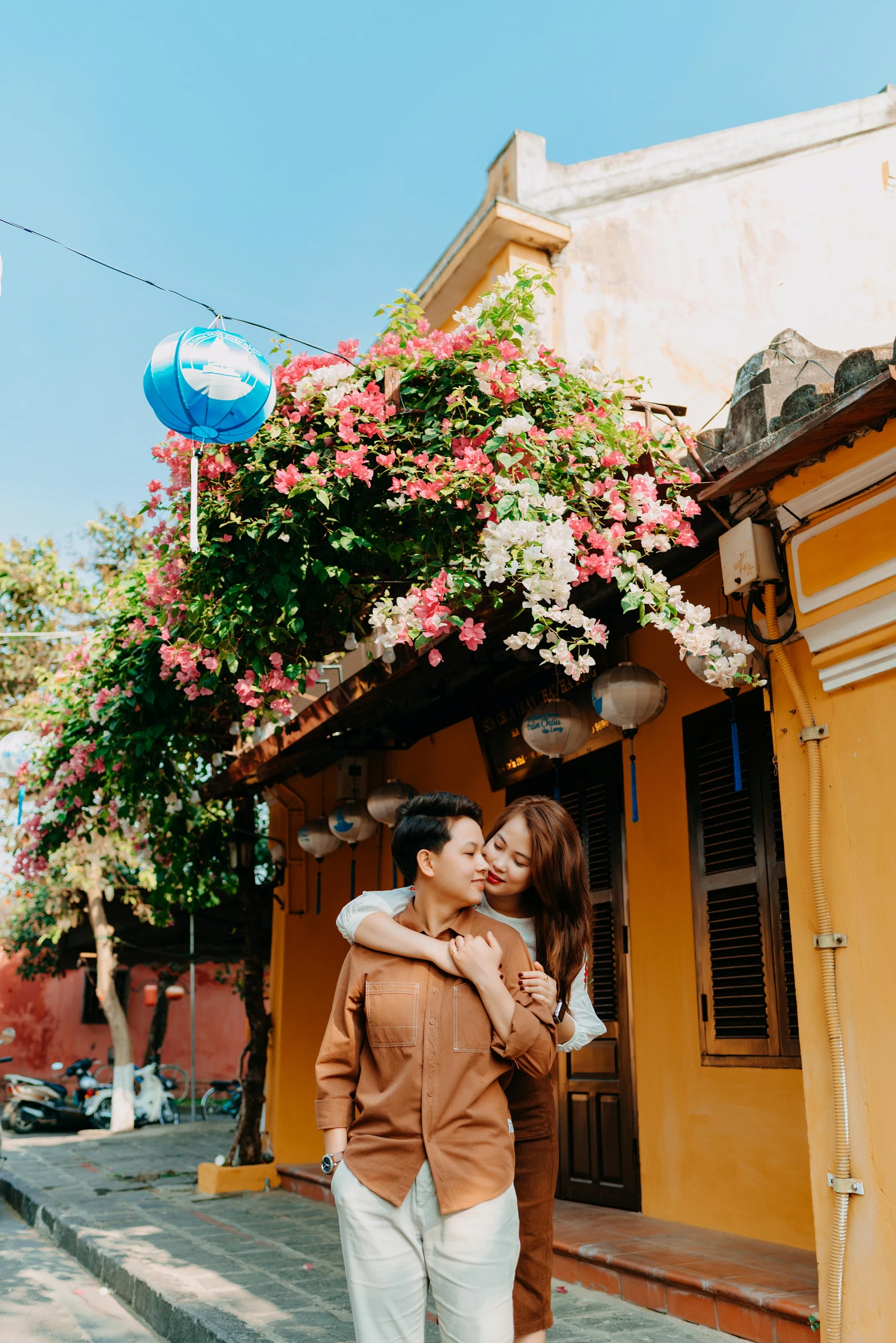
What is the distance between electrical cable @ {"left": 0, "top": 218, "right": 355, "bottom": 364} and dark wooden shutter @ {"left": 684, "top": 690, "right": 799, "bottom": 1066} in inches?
114

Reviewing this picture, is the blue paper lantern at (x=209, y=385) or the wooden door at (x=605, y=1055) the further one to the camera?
the wooden door at (x=605, y=1055)

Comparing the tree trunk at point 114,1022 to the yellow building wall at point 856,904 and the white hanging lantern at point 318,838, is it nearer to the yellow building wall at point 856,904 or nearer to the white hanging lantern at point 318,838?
the white hanging lantern at point 318,838

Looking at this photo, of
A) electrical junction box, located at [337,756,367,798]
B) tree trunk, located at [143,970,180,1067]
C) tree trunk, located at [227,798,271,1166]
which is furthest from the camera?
tree trunk, located at [143,970,180,1067]

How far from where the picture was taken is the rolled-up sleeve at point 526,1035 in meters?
2.64

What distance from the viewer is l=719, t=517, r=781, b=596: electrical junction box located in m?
4.30

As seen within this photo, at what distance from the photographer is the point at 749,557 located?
14.3 ft

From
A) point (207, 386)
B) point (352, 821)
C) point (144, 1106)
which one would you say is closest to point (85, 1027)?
point (144, 1106)

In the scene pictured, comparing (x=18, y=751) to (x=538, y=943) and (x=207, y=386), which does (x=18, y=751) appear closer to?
(x=207, y=386)

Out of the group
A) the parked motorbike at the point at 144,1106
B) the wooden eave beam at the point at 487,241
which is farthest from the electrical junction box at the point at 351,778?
the parked motorbike at the point at 144,1106

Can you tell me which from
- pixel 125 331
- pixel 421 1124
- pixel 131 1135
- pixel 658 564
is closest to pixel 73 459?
Result: pixel 125 331

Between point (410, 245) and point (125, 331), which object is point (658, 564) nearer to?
point (125, 331)

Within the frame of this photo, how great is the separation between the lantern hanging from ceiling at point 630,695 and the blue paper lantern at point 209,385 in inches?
89.6

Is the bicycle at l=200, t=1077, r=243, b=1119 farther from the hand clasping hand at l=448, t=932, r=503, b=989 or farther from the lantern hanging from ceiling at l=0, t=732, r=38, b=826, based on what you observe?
the hand clasping hand at l=448, t=932, r=503, b=989

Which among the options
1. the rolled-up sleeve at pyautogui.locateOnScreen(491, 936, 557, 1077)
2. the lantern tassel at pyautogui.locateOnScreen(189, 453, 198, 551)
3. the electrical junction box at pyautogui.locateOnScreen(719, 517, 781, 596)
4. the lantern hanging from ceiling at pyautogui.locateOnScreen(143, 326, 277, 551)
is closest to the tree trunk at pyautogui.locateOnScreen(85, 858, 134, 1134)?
the lantern tassel at pyautogui.locateOnScreen(189, 453, 198, 551)
